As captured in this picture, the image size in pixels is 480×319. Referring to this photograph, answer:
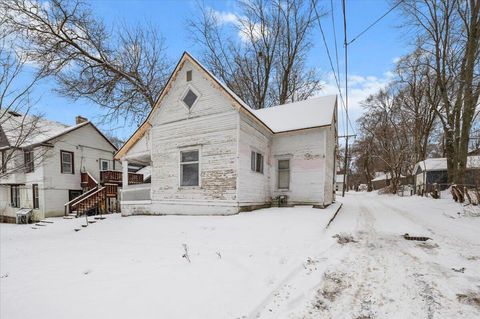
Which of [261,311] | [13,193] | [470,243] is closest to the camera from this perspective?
[261,311]

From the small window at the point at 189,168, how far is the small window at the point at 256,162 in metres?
2.43

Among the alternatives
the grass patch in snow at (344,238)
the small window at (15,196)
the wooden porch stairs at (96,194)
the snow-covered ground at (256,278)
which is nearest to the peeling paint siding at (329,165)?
the grass patch in snow at (344,238)

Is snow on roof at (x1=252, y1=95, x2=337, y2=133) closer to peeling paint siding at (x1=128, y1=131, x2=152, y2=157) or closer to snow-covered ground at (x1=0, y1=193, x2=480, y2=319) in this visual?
peeling paint siding at (x1=128, y1=131, x2=152, y2=157)

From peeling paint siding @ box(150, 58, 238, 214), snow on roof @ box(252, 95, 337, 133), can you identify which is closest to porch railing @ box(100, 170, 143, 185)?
peeling paint siding @ box(150, 58, 238, 214)

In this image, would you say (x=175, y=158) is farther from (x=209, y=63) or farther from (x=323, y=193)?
(x=209, y=63)

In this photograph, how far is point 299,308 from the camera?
8.93ft

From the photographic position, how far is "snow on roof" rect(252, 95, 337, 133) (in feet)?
39.0

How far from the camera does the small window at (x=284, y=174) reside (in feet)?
40.4

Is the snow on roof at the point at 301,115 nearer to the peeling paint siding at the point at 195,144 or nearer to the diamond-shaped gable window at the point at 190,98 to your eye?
the peeling paint siding at the point at 195,144

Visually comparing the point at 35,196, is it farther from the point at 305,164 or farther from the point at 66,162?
the point at 305,164

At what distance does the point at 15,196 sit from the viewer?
20.1m

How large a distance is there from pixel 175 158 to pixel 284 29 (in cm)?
2015

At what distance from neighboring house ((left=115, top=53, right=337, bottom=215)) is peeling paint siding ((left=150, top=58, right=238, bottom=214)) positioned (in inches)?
1.6

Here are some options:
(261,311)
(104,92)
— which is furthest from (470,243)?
(104,92)
